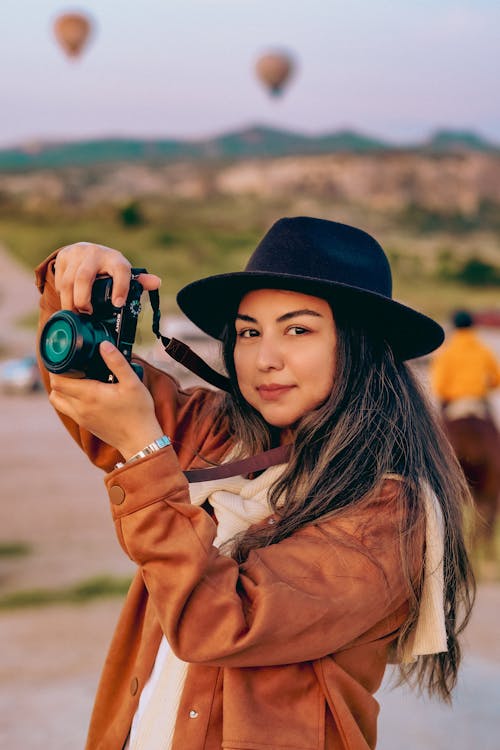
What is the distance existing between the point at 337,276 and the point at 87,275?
484 mm

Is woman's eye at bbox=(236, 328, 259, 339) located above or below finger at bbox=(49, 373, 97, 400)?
above

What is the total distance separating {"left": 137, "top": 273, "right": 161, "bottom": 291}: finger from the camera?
1734mm

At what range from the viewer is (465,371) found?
668 centimetres

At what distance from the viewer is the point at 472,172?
242 feet

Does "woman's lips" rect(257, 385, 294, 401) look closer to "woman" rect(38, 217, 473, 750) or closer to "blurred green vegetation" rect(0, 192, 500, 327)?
"woman" rect(38, 217, 473, 750)

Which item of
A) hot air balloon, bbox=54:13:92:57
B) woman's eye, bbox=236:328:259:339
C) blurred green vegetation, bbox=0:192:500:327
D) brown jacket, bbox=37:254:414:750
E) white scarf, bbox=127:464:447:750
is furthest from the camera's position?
hot air balloon, bbox=54:13:92:57

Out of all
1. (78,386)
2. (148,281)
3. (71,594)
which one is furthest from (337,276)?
(71,594)

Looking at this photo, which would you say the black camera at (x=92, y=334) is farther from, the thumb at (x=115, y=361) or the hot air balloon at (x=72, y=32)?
the hot air balloon at (x=72, y=32)

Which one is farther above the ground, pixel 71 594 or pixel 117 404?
pixel 117 404

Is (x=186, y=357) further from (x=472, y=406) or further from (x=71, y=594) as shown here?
(x=472, y=406)

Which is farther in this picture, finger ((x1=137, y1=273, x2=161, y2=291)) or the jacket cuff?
finger ((x1=137, y1=273, x2=161, y2=291))

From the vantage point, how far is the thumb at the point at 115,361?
1481 millimetres

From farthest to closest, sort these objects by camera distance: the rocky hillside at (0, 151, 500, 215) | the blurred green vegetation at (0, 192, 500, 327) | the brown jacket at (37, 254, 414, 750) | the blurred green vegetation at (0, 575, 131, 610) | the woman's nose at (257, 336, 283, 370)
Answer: the rocky hillside at (0, 151, 500, 215) → the blurred green vegetation at (0, 192, 500, 327) → the blurred green vegetation at (0, 575, 131, 610) → the woman's nose at (257, 336, 283, 370) → the brown jacket at (37, 254, 414, 750)

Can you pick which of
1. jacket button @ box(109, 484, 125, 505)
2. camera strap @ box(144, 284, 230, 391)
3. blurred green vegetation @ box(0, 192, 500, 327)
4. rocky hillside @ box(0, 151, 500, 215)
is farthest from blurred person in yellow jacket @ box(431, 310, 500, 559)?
rocky hillside @ box(0, 151, 500, 215)
